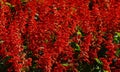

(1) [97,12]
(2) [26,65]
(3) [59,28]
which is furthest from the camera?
(1) [97,12]

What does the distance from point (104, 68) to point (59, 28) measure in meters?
1.25

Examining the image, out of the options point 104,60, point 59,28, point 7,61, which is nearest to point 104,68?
point 104,60

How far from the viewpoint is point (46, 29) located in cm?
700

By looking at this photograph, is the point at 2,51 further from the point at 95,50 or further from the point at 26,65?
the point at 95,50

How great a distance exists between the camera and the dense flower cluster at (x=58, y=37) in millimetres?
6430

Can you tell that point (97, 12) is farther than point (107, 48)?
Yes

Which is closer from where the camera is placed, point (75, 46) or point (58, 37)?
point (58, 37)

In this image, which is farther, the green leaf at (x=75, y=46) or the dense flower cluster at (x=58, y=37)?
the green leaf at (x=75, y=46)

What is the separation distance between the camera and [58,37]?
22.1 feet

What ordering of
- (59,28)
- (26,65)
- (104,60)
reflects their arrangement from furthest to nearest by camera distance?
1. (59,28)
2. (104,60)
3. (26,65)

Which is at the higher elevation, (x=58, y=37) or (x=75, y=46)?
(x=58, y=37)

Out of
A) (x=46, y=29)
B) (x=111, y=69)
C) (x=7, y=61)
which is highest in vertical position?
(x=46, y=29)

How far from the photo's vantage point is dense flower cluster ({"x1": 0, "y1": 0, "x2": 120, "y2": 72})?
6430 mm

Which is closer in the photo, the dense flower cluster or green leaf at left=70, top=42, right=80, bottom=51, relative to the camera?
the dense flower cluster
